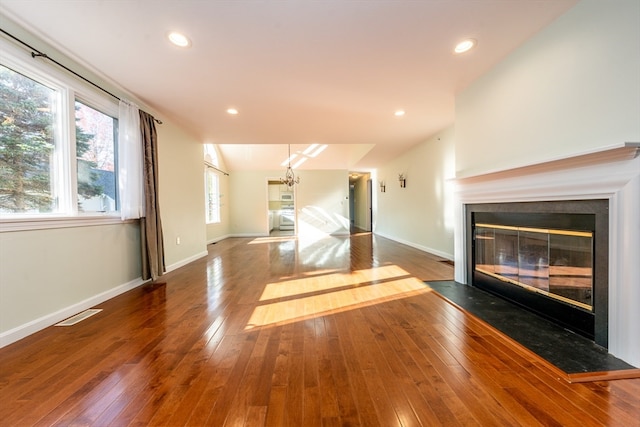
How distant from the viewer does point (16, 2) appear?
170 centimetres

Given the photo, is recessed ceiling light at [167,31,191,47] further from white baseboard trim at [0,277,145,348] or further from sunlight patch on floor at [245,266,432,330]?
white baseboard trim at [0,277,145,348]

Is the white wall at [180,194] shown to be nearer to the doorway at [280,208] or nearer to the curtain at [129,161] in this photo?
the curtain at [129,161]

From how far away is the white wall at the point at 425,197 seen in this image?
457cm

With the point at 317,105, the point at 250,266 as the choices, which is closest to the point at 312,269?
the point at 250,266

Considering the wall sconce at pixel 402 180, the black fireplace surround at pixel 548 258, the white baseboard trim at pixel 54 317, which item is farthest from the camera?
the wall sconce at pixel 402 180

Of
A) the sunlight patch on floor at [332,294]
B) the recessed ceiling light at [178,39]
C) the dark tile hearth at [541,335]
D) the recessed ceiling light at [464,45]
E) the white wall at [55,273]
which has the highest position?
the recessed ceiling light at [178,39]

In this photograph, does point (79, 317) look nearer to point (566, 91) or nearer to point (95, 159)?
point (95, 159)

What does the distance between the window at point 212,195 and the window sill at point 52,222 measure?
456 centimetres

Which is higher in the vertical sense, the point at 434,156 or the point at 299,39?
the point at 299,39

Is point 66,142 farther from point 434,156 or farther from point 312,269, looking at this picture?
point 434,156

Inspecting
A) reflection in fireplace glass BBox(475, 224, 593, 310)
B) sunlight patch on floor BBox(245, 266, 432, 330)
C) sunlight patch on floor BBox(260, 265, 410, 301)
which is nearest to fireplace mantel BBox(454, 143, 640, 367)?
reflection in fireplace glass BBox(475, 224, 593, 310)

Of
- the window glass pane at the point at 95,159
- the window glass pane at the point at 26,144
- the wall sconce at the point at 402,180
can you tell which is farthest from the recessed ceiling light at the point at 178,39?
the wall sconce at the point at 402,180

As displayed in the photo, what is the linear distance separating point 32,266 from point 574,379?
3.73m

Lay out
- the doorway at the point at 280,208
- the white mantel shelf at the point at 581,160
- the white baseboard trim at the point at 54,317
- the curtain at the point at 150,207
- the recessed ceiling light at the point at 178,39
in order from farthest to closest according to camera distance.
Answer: the doorway at the point at 280,208
the curtain at the point at 150,207
the recessed ceiling light at the point at 178,39
the white baseboard trim at the point at 54,317
the white mantel shelf at the point at 581,160
